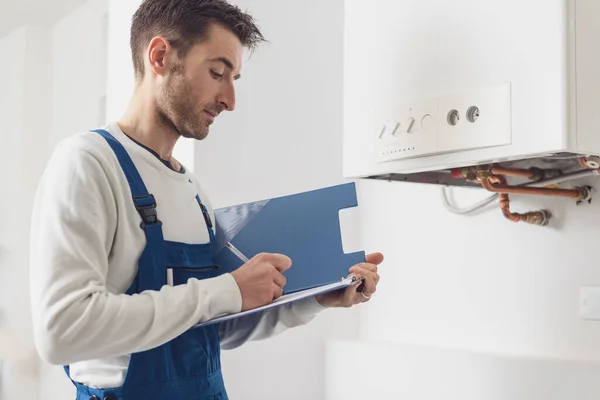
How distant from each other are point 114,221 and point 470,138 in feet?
2.09

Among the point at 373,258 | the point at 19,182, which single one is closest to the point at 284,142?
the point at 19,182

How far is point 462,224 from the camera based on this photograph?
1825 mm

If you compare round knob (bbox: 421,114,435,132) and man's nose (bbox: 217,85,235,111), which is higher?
man's nose (bbox: 217,85,235,111)

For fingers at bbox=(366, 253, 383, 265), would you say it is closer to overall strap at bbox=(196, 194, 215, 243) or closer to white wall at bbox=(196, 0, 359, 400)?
overall strap at bbox=(196, 194, 215, 243)

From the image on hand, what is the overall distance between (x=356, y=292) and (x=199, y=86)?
43 centimetres

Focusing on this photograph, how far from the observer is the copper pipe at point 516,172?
4.82ft

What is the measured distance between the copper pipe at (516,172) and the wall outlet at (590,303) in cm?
25

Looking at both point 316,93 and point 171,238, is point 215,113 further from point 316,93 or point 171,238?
point 316,93

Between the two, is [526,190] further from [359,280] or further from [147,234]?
[147,234]

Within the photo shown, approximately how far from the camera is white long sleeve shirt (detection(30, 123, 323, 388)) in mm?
966

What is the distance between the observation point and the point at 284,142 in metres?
2.11

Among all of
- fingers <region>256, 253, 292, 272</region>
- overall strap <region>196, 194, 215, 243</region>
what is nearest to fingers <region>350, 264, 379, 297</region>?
fingers <region>256, 253, 292, 272</region>

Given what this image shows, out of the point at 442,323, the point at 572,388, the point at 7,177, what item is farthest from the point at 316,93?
the point at 572,388

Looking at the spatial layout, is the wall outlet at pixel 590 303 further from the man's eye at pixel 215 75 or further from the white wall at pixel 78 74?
the white wall at pixel 78 74
